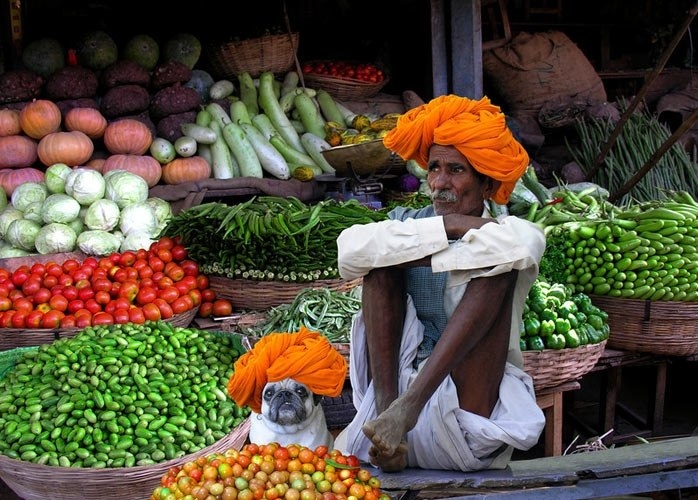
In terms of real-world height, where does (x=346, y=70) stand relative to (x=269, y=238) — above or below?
above

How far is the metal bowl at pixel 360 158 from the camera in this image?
207 inches

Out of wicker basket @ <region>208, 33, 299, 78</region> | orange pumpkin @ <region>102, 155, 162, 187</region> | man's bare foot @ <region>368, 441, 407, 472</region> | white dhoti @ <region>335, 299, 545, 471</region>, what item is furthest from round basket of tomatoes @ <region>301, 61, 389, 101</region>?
man's bare foot @ <region>368, 441, 407, 472</region>

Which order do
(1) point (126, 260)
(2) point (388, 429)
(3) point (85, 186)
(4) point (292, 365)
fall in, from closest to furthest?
(2) point (388, 429) < (4) point (292, 365) < (1) point (126, 260) < (3) point (85, 186)

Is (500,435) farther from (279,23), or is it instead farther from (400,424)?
(279,23)

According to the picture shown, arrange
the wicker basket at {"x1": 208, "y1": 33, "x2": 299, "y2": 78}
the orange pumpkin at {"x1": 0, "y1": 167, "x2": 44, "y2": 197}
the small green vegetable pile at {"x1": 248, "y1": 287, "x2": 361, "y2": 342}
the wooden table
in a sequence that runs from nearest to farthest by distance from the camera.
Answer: the wooden table → the small green vegetable pile at {"x1": 248, "y1": 287, "x2": 361, "y2": 342} → the orange pumpkin at {"x1": 0, "y1": 167, "x2": 44, "y2": 197} → the wicker basket at {"x1": 208, "y1": 33, "x2": 299, "y2": 78}

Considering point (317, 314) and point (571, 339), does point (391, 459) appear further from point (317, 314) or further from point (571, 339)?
point (317, 314)

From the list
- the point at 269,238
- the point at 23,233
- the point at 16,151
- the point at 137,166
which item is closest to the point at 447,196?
the point at 269,238

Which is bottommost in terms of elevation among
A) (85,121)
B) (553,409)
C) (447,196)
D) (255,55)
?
(553,409)

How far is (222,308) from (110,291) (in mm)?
622

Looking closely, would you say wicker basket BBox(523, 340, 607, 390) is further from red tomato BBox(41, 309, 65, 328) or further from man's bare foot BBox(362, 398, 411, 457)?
red tomato BBox(41, 309, 65, 328)

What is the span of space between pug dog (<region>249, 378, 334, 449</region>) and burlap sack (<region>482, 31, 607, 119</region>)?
17.7ft

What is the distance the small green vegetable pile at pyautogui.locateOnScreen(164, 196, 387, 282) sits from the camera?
13.2 ft

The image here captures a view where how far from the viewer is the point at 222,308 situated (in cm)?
424

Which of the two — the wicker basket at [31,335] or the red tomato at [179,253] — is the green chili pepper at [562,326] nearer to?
the red tomato at [179,253]
